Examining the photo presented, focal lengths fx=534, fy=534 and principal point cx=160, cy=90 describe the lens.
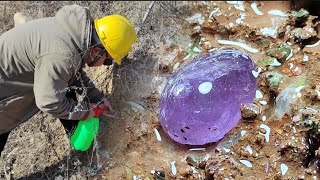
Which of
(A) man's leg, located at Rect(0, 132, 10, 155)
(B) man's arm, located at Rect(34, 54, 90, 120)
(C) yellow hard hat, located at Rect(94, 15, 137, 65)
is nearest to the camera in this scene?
(B) man's arm, located at Rect(34, 54, 90, 120)

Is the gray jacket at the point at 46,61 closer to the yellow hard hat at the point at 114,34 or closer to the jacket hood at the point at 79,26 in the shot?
the jacket hood at the point at 79,26

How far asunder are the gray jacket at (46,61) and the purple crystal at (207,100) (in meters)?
0.70

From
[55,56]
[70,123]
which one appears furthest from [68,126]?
[55,56]

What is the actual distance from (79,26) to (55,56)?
25 centimetres

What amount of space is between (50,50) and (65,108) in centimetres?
41

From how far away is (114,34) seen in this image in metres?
3.42

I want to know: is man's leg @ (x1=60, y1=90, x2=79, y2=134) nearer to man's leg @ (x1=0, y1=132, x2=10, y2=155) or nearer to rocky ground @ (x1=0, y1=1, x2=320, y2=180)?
rocky ground @ (x1=0, y1=1, x2=320, y2=180)

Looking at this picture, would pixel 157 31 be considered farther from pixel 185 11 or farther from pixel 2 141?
pixel 2 141

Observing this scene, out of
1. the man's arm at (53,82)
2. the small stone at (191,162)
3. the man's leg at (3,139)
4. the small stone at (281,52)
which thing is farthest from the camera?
the small stone at (281,52)

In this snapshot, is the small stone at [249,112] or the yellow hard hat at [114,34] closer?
the yellow hard hat at [114,34]

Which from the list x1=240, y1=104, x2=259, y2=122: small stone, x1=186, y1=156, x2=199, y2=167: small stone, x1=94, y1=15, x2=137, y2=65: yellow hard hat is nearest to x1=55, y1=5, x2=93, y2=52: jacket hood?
x1=94, y1=15, x2=137, y2=65: yellow hard hat

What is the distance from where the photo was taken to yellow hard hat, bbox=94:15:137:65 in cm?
340

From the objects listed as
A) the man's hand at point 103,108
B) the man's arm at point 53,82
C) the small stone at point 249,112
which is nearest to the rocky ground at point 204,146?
the small stone at point 249,112

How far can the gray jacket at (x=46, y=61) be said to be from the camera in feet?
10.6
